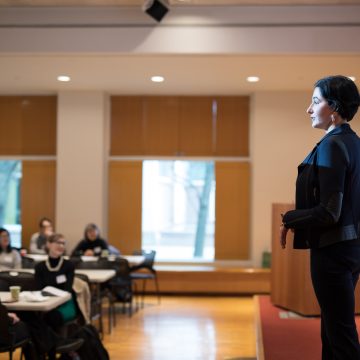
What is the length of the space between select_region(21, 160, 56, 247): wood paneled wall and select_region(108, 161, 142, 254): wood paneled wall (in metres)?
1.16

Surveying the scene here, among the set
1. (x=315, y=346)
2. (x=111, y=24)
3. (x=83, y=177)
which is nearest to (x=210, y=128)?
(x=83, y=177)

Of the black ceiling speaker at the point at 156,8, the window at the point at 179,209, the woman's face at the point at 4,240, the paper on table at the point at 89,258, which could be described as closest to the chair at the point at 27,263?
the woman's face at the point at 4,240

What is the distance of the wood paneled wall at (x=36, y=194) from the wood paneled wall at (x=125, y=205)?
1.16 metres

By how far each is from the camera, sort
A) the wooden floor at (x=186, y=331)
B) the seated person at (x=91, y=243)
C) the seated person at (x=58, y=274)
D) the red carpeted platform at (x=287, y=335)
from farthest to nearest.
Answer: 1. the seated person at (x=91, y=243)
2. the wooden floor at (x=186, y=331)
3. the seated person at (x=58, y=274)
4. the red carpeted platform at (x=287, y=335)

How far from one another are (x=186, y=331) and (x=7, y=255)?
2.71m

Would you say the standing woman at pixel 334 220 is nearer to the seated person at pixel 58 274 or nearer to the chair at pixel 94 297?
the seated person at pixel 58 274

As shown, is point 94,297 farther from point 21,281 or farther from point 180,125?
point 180,125

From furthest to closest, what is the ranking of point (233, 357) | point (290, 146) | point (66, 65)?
1. point (290, 146)
2. point (66, 65)
3. point (233, 357)

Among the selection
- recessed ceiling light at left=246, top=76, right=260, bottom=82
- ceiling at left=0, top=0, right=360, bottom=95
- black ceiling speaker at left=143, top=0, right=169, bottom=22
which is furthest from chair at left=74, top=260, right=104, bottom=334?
recessed ceiling light at left=246, top=76, right=260, bottom=82

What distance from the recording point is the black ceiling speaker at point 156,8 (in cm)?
800

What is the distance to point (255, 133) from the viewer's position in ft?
40.0

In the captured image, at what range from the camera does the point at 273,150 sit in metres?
12.2

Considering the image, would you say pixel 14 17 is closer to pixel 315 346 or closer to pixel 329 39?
pixel 329 39

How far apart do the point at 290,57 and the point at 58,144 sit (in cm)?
522
